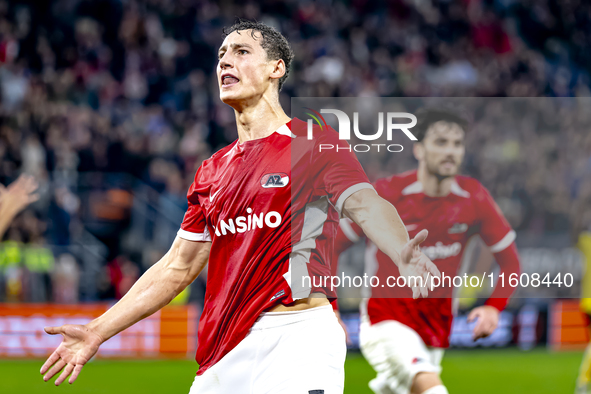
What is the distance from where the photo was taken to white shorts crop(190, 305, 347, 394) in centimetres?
357

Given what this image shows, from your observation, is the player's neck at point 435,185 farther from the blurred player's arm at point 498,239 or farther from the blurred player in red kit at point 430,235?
the blurred player's arm at point 498,239

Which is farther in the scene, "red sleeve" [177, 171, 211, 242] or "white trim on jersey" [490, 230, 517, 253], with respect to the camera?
"white trim on jersey" [490, 230, 517, 253]

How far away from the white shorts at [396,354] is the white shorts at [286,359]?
79.2 inches

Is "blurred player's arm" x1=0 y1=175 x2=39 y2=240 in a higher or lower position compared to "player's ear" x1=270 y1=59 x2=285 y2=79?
lower

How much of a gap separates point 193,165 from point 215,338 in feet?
36.7

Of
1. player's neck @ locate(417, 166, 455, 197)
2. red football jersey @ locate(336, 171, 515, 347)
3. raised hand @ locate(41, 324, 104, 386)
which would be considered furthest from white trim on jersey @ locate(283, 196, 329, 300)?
player's neck @ locate(417, 166, 455, 197)

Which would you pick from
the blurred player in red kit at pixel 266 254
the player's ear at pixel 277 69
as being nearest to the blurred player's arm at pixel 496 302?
the blurred player in red kit at pixel 266 254

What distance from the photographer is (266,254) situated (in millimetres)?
3736

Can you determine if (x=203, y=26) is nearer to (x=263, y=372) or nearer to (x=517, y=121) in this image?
(x=517, y=121)

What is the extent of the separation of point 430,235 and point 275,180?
8.33ft

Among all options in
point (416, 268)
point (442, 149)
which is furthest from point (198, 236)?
point (442, 149)

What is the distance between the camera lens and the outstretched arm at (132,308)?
3.74 m

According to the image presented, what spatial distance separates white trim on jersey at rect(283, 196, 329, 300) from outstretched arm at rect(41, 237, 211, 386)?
720 millimetres

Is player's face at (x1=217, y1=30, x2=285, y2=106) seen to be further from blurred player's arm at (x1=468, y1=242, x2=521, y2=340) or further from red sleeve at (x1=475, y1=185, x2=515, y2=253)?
red sleeve at (x1=475, y1=185, x2=515, y2=253)
